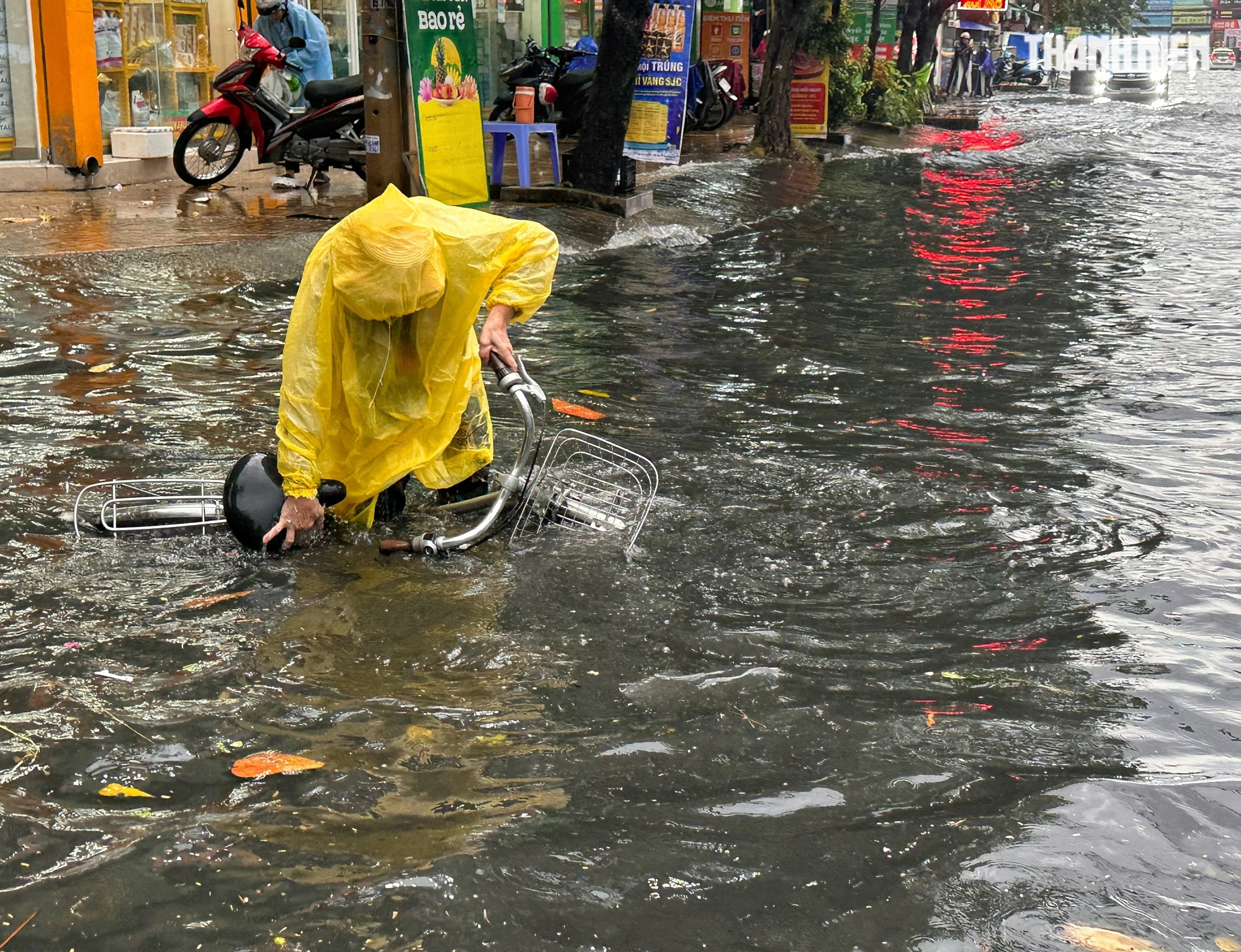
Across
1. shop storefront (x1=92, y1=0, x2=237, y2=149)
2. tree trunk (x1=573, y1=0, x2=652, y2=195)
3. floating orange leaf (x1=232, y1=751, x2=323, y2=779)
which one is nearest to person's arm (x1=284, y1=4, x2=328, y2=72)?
shop storefront (x1=92, y1=0, x2=237, y2=149)

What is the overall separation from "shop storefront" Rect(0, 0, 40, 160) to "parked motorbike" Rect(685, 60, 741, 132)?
33.5 ft

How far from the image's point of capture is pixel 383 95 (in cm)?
996

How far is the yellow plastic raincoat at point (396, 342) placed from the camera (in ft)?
12.8

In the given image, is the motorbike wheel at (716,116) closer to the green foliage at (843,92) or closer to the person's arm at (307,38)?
the green foliage at (843,92)

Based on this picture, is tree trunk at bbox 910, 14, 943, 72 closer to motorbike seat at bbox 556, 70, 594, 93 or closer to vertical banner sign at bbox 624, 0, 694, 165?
vertical banner sign at bbox 624, 0, 694, 165

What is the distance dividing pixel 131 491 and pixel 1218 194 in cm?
1518

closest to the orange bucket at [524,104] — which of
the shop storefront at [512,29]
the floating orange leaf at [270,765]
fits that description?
the shop storefront at [512,29]

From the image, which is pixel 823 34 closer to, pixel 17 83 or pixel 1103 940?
pixel 17 83

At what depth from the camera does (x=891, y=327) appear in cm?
873

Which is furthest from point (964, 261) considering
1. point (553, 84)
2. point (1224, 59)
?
point (1224, 59)

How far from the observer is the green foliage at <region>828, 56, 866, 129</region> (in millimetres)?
22875

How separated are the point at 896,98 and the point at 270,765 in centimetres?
2516

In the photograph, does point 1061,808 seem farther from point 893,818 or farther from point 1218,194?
point 1218,194

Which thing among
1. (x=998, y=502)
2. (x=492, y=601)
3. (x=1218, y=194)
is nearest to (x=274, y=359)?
(x=492, y=601)
